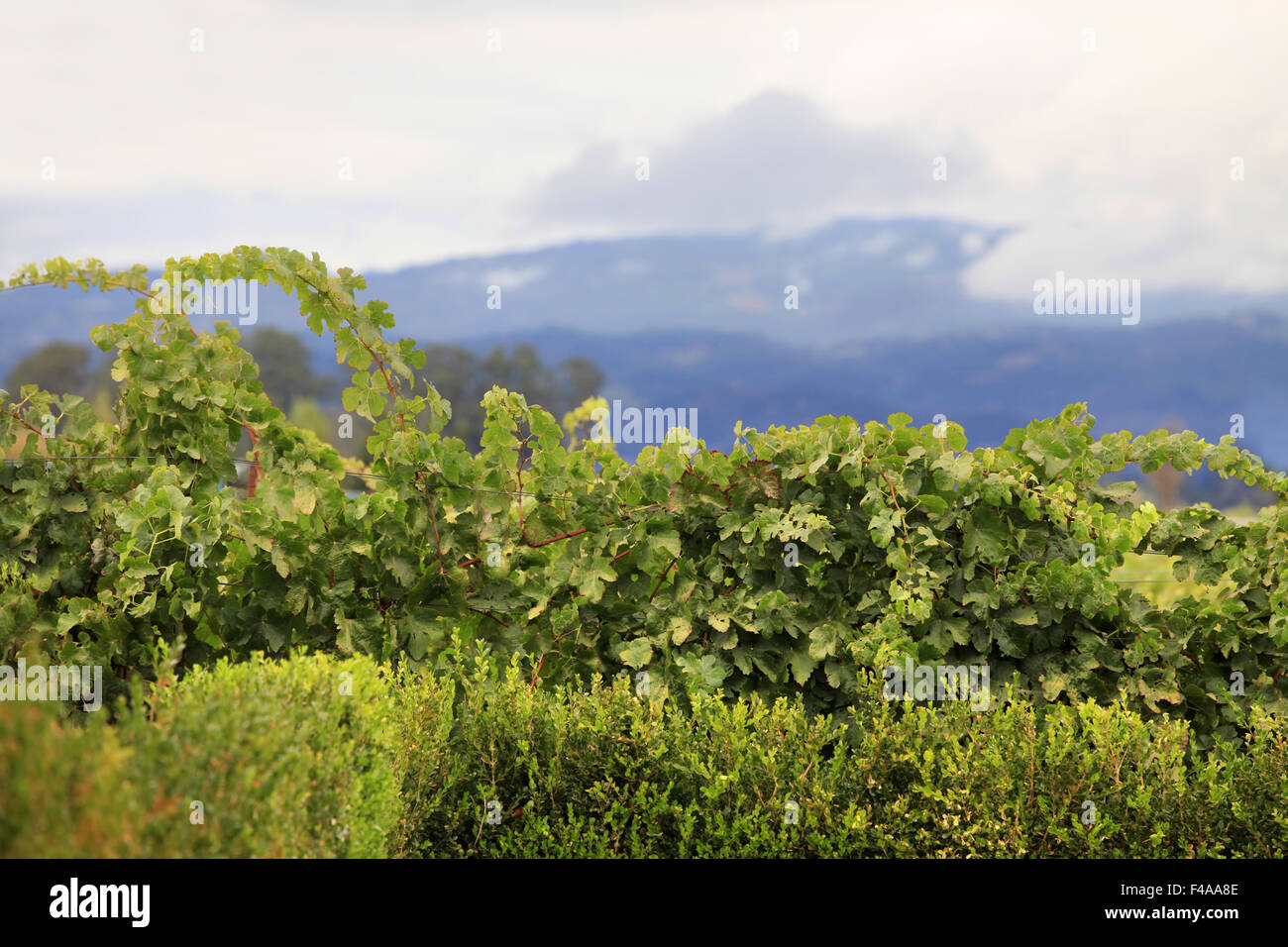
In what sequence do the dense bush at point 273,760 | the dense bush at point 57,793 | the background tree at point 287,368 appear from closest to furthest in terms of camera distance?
the dense bush at point 57,793
the dense bush at point 273,760
the background tree at point 287,368

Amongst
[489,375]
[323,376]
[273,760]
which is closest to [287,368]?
[323,376]

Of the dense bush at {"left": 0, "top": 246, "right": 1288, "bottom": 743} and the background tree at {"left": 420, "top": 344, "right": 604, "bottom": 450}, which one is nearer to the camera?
the dense bush at {"left": 0, "top": 246, "right": 1288, "bottom": 743}

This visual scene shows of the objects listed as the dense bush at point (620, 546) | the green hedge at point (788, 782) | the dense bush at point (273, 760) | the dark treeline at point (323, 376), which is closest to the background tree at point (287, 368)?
the dark treeline at point (323, 376)

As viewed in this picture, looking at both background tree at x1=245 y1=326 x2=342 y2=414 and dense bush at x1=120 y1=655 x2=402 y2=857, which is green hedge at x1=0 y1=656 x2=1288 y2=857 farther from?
background tree at x1=245 y1=326 x2=342 y2=414

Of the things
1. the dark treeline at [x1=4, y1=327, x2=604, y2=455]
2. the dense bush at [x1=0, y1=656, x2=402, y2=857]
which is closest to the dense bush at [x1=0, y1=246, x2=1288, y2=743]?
the dense bush at [x1=0, y1=656, x2=402, y2=857]

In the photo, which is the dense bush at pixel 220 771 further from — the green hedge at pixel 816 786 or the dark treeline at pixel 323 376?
the dark treeline at pixel 323 376

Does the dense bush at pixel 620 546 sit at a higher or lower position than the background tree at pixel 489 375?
lower

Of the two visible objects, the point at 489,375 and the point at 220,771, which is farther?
the point at 489,375

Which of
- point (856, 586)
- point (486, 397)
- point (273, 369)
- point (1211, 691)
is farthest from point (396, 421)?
point (273, 369)

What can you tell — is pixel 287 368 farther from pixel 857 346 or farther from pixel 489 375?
pixel 857 346

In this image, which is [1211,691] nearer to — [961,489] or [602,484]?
[961,489]

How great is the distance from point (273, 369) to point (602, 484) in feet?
294

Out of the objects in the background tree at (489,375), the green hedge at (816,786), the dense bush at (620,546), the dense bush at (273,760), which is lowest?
the green hedge at (816,786)

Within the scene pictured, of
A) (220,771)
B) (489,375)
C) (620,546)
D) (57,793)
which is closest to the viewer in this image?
(57,793)
